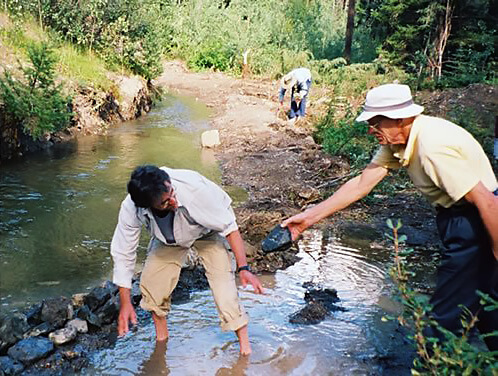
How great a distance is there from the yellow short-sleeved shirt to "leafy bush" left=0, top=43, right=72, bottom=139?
7554mm

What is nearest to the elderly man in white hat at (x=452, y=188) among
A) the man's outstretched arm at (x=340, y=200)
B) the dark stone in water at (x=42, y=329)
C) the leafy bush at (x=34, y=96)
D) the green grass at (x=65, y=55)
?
the man's outstretched arm at (x=340, y=200)

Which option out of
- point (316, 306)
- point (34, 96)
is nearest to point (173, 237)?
point (316, 306)

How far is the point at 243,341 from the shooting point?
160 inches

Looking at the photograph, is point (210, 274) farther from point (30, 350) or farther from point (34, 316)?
point (34, 316)

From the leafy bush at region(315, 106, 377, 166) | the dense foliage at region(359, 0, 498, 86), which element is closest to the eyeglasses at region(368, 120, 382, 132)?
the leafy bush at region(315, 106, 377, 166)

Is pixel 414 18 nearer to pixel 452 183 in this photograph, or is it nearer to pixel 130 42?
pixel 130 42

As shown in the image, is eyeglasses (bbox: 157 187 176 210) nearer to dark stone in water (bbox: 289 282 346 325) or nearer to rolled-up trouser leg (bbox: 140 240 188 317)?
rolled-up trouser leg (bbox: 140 240 188 317)

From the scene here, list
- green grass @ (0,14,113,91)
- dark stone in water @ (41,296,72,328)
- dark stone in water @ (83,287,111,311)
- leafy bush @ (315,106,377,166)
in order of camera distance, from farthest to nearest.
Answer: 1. green grass @ (0,14,113,91)
2. leafy bush @ (315,106,377,166)
3. dark stone in water @ (83,287,111,311)
4. dark stone in water @ (41,296,72,328)

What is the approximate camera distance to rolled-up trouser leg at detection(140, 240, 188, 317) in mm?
3902

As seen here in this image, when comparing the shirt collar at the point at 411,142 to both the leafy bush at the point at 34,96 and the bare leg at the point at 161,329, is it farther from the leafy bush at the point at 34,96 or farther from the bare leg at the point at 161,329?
the leafy bush at the point at 34,96

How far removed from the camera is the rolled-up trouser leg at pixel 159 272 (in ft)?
12.8

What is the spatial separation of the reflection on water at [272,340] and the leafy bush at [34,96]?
17.7 feet

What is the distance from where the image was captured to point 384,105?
2.78m

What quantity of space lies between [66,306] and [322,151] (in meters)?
6.69
